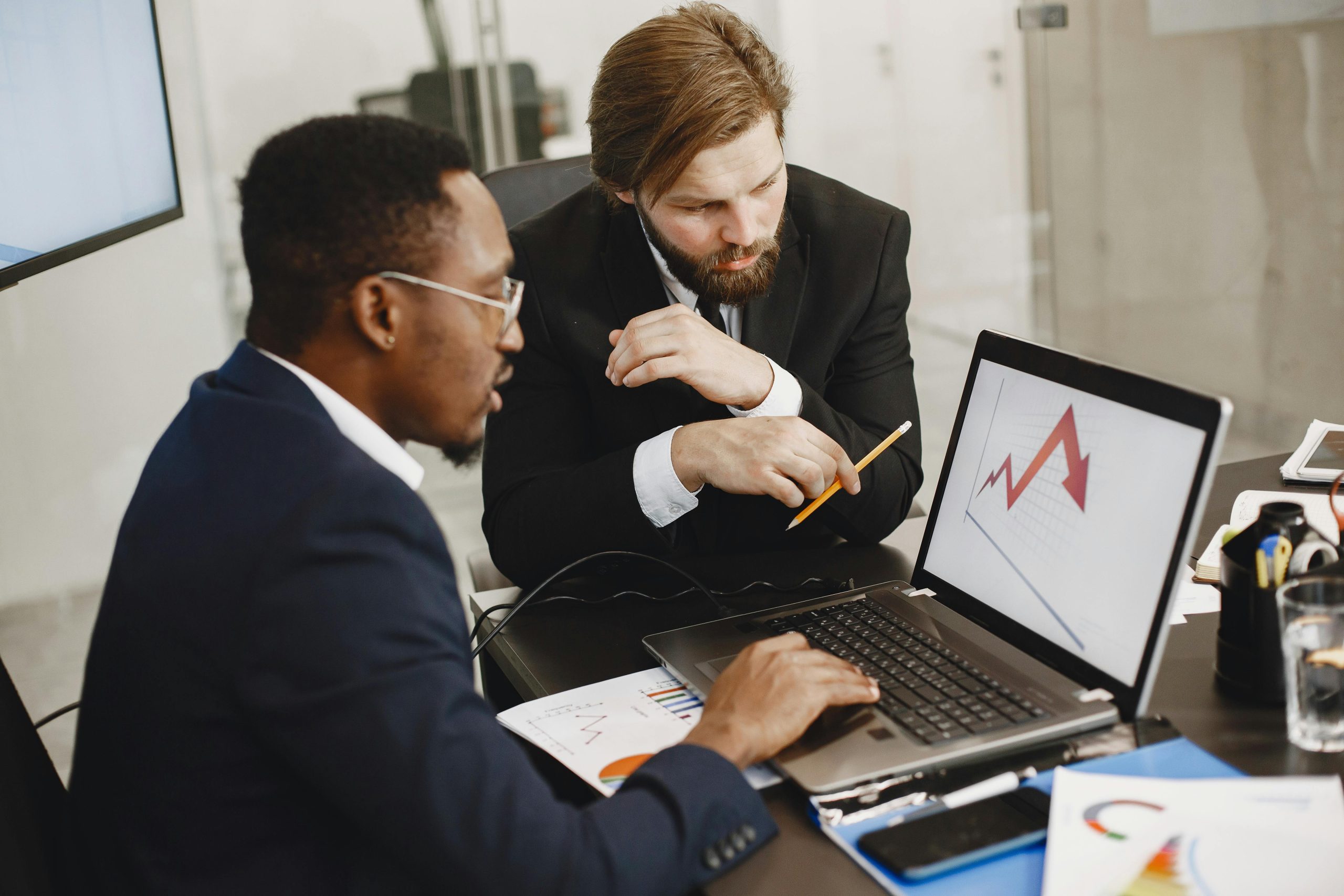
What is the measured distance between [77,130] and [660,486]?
1.59 metres

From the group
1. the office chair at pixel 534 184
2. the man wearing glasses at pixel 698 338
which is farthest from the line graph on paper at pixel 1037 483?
the office chair at pixel 534 184

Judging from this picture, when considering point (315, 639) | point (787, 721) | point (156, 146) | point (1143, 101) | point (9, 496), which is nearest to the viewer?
point (315, 639)

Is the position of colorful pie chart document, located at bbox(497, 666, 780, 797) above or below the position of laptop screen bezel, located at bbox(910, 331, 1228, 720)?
below

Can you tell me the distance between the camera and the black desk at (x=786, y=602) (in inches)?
30.7

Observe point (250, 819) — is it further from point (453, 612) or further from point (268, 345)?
point (268, 345)

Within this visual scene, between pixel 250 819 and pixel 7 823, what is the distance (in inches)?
6.0

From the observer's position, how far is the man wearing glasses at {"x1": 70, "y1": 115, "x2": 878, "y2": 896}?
0.72 m

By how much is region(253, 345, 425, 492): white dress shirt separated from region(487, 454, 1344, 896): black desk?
0.30 meters

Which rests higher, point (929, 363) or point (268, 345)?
point (268, 345)

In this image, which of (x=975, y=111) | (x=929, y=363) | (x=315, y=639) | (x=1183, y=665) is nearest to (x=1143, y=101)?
(x=975, y=111)

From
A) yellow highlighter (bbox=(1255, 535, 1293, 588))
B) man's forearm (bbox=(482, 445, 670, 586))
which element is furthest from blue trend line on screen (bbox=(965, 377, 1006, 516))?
man's forearm (bbox=(482, 445, 670, 586))

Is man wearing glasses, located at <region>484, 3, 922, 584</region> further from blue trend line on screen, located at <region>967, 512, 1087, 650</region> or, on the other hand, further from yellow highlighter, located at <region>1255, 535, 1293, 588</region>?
yellow highlighter, located at <region>1255, 535, 1293, 588</region>

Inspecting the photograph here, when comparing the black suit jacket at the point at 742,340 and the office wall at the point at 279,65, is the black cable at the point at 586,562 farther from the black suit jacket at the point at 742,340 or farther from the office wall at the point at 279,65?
the office wall at the point at 279,65

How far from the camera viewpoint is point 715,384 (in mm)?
1337
